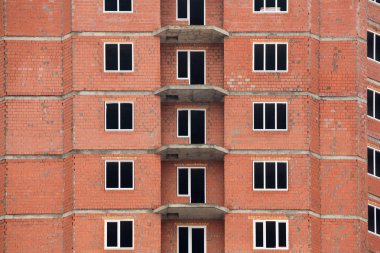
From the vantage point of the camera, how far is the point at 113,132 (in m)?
124

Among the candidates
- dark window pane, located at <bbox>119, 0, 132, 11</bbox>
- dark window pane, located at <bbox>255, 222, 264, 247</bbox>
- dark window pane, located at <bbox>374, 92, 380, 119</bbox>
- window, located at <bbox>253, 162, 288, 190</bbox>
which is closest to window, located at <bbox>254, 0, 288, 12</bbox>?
dark window pane, located at <bbox>119, 0, 132, 11</bbox>

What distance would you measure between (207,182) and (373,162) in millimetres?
10634

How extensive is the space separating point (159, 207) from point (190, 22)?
11200 millimetres

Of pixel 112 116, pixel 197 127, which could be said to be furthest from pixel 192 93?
pixel 112 116

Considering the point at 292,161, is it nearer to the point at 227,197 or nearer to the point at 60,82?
the point at 227,197

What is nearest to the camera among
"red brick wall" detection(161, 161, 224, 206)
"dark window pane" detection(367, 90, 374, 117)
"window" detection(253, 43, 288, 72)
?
"red brick wall" detection(161, 161, 224, 206)

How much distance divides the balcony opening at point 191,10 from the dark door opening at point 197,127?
17.8ft

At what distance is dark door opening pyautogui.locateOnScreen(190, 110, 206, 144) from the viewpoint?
410 feet

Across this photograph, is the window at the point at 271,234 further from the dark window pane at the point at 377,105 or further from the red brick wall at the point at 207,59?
the dark window pane at the point at 377,105

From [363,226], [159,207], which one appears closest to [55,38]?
[159,207]

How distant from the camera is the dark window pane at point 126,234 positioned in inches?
4843

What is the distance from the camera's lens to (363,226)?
125 meters

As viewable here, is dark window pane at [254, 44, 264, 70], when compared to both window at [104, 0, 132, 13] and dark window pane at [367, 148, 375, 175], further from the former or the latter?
dark window pane at [367, 148, 375, 175]

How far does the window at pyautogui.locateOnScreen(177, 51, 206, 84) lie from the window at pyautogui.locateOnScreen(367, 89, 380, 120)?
415 inches
